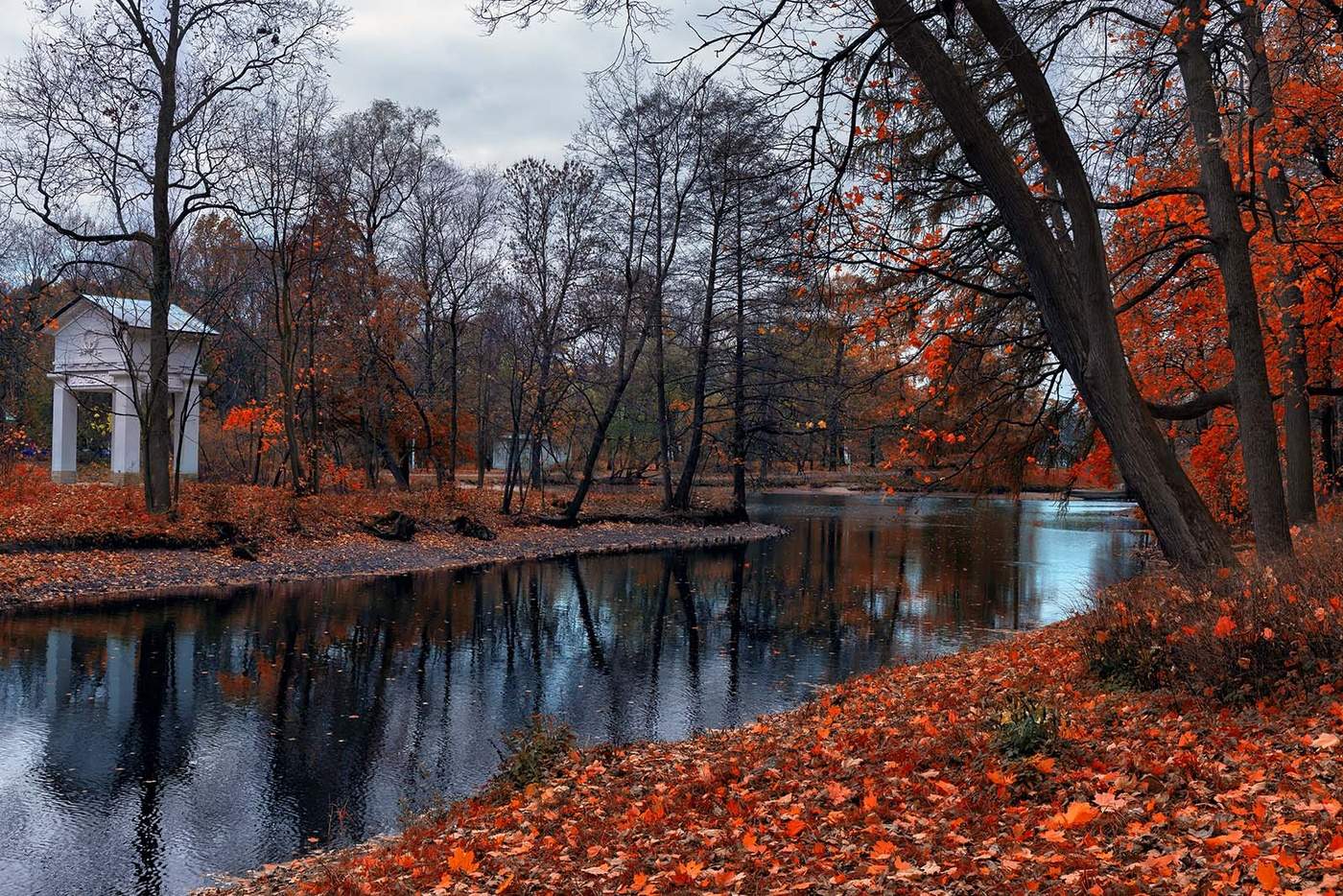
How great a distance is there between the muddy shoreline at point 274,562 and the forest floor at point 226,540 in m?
0.03

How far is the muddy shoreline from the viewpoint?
52.0ft

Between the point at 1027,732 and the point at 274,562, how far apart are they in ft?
56.1

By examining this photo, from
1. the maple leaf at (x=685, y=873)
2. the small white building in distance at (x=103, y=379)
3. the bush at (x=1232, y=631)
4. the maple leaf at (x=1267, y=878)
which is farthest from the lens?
the small white building in distance at (x=103, y=379)

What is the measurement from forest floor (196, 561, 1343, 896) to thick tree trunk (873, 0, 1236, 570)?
116cm

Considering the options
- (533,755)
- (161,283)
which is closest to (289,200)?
(161,283)

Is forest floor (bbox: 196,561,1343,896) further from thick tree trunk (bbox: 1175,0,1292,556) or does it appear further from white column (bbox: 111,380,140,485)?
white column (bbox: 111,380,140,485)

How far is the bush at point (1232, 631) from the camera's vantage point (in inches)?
220

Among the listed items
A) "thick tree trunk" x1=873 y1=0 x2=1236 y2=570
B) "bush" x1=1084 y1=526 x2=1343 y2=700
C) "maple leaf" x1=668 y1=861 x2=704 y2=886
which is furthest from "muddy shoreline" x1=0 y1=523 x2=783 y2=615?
"bush" x1=1084 y1=526 x2=1343 y2=700

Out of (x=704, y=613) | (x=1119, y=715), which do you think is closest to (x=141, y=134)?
(x=704, y=613)

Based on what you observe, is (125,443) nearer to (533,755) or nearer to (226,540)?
(226,540)

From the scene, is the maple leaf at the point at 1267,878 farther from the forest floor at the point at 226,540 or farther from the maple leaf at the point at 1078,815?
the forest floor at the point at 226,540

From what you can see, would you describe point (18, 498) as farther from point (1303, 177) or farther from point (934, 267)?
point (1303, 177)

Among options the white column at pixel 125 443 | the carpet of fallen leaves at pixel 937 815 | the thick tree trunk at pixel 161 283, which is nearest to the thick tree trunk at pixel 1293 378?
the carpet of fallen leaves at pixel 937 815

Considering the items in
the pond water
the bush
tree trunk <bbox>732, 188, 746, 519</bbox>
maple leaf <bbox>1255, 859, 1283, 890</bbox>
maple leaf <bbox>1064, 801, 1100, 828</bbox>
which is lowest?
the pond water
